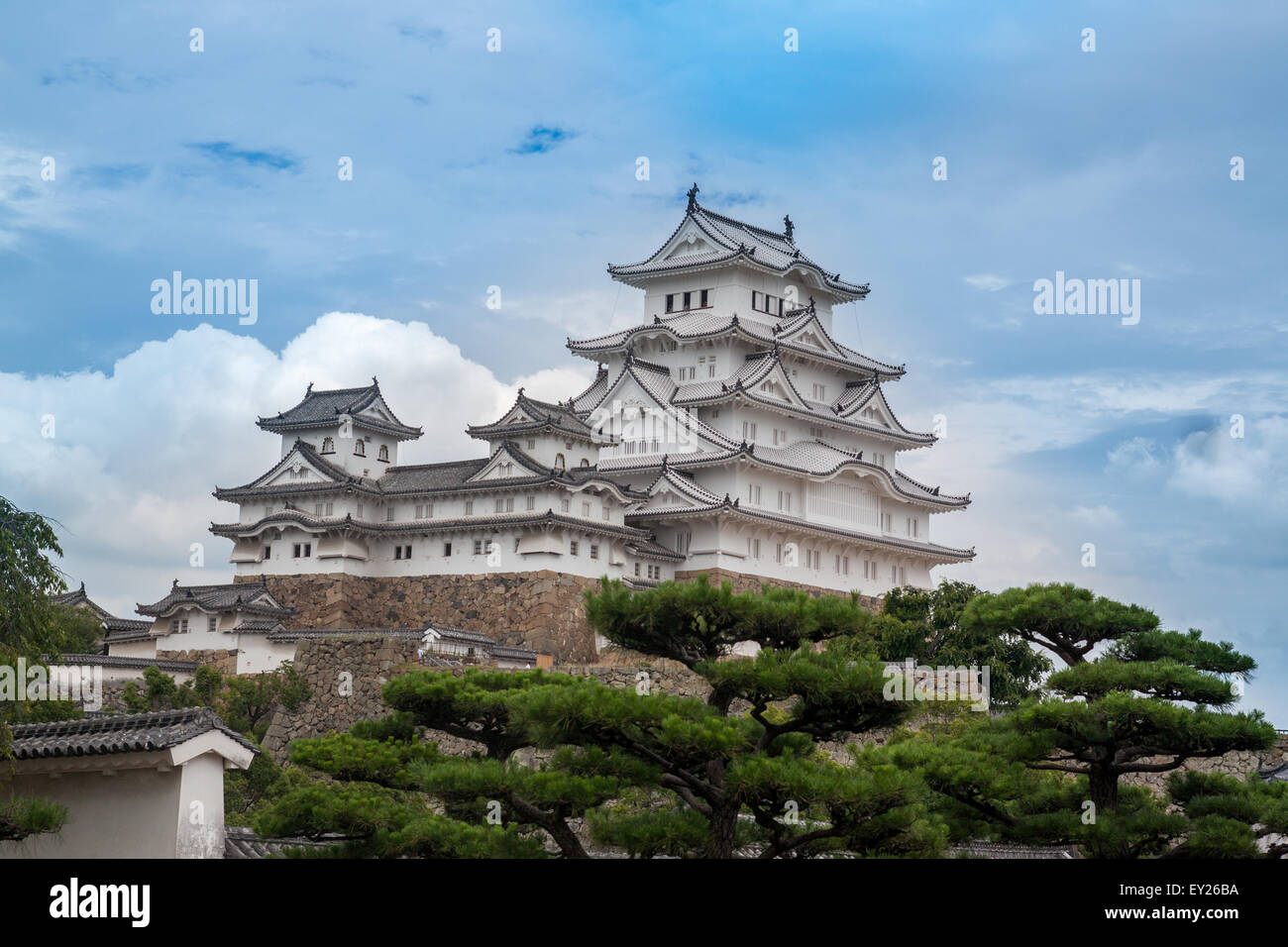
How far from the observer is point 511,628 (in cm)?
4847

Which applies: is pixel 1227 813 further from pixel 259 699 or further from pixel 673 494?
pixel 673 494

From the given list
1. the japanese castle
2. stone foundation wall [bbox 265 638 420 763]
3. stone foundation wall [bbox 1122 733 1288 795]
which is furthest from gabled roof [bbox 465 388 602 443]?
stone foundation wall [bbox 1122 733 1288 795]

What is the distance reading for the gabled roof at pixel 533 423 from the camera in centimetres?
5066

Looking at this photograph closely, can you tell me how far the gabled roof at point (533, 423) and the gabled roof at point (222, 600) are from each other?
27.6ft

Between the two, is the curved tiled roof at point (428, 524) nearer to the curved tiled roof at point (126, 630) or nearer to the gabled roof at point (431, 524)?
the gabled roof at point (431, 524)

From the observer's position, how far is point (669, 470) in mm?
54000

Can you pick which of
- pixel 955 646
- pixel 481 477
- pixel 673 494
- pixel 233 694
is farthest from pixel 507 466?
pixel 955 646

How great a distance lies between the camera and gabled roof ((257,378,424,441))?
53.8 metres

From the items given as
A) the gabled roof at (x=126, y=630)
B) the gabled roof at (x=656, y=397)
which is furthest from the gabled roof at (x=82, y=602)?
the gabled roof at (x=656, y=397)

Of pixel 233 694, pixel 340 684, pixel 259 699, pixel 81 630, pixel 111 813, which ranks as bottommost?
pixel 111 813

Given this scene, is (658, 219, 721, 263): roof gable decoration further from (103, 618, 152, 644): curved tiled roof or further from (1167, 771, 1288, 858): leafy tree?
(1167, 771, 1288, 858): leafy tree

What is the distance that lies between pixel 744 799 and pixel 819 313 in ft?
158

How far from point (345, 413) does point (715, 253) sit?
53.0 ft
